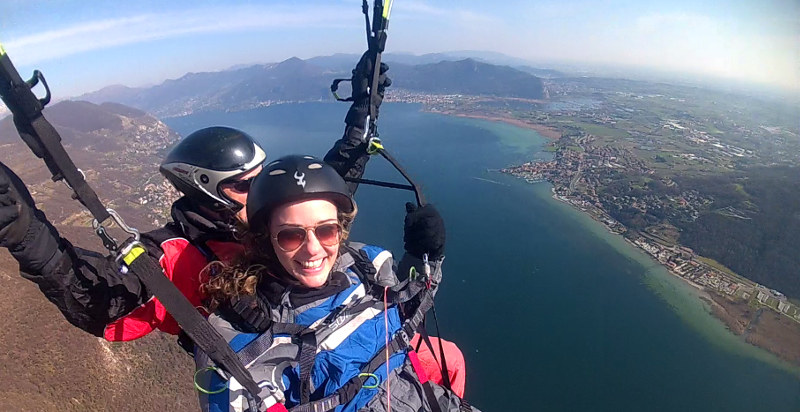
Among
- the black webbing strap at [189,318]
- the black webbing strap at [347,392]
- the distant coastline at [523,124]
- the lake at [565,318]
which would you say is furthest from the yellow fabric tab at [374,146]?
the distant coastline at [523,124]

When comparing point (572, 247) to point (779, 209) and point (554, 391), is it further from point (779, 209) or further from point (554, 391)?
point (779, 209)

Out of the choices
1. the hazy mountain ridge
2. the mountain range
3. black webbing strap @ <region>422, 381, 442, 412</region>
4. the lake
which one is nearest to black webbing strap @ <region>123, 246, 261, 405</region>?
black webbing strap @ <region>422, 381, 442, 412</region>

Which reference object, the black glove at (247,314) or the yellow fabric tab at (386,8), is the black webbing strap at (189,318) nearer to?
the black glove at (247,314)

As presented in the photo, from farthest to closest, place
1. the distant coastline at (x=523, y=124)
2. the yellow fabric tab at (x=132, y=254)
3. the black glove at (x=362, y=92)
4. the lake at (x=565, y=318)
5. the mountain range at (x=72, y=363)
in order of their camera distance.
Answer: the distant coastline at (x=523, y=124)
the lake at (x=565, y=318)
the mountain range at (x=72, y=363)
the black glove at (x=362, y=92)
the yellow fabric tab at (x=132, y=254)

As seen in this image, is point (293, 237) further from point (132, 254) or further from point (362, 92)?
point (362, 92)

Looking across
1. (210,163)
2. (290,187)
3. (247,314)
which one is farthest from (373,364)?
(210,163)

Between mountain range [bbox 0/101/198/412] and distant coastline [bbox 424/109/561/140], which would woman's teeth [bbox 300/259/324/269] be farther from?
distant coastline [bbox 424/109/561/140]

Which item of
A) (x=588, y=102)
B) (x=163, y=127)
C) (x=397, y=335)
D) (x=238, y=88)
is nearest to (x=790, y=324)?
(x=397, y=335)
